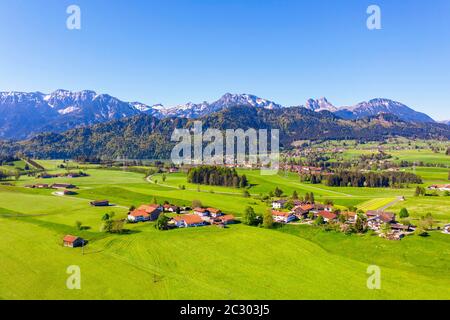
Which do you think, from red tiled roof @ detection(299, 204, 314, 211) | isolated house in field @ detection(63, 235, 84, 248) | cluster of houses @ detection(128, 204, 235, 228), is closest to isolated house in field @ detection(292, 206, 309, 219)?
red tiled roof @ detection(299, 204, 314, 211)

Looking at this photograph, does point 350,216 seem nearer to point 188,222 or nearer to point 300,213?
point 300,213

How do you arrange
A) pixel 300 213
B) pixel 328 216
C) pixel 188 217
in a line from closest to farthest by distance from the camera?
pixel 188 217 < pixel 328 216 < pixel 300 213

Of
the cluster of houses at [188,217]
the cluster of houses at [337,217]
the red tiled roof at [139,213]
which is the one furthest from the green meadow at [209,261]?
the red tiled roof at [139,213]

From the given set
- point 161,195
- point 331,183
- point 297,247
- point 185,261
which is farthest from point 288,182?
point 185,261

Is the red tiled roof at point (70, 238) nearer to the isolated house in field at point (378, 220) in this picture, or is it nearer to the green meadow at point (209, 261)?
the green meadow at point (209, 261)

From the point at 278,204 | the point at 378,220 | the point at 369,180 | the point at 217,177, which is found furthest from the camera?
the point at 369,180

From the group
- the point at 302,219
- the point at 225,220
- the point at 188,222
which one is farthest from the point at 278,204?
the point at 188,222
